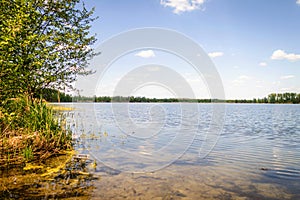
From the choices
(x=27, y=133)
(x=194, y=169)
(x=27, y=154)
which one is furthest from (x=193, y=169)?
(x=27, y=133)

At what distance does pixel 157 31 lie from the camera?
65.0ft

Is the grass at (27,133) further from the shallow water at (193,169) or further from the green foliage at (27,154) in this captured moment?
the shallow water at (193,169)

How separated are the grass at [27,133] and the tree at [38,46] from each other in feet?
2.77

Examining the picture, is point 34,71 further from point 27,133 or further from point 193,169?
point 193,169

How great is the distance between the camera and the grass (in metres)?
9.47

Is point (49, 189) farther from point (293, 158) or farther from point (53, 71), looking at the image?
Answer: point (293, 158)

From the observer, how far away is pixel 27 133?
34.7 ft

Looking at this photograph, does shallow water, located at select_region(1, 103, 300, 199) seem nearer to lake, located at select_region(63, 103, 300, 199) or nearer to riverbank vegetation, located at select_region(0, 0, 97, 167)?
lake, located at select_region(63, 103, 300, 199)

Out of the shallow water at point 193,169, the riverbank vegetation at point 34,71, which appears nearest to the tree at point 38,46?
the riverbank vegetation at point 34,71

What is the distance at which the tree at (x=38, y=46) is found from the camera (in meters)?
8.98

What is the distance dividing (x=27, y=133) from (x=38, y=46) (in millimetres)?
4679

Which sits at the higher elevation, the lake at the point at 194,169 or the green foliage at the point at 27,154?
the green foliage at the point at 27,154

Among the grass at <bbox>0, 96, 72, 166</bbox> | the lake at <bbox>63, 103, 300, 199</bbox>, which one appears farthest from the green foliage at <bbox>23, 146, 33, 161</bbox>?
the lake at <bbox>63, 103, 300, 199</bbox>

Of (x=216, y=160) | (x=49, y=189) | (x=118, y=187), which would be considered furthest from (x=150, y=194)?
(x=216, y=160)
